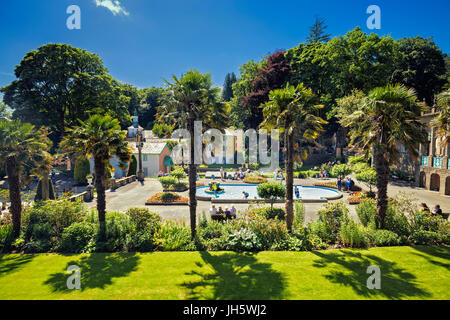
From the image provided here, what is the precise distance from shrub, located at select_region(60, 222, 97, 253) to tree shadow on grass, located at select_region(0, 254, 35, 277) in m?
1.43

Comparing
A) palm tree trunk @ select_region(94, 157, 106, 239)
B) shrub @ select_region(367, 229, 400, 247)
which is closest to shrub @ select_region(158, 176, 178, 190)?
palm tree trunk @ select_region(94, 157, 106, 239)

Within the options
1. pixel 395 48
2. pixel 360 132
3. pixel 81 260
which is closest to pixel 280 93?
pixel 360 132

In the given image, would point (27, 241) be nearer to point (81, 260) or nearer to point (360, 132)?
point (81, 260)

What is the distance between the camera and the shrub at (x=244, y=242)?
39.7 feet

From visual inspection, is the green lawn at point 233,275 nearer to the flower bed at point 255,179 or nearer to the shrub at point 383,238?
the shrub at point 383,238

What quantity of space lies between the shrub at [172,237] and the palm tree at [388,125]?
34.4 feet

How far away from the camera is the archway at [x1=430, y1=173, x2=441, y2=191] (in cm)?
2558

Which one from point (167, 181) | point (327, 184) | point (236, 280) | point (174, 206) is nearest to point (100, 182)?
point (174, 206)

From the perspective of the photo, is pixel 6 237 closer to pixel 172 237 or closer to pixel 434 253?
pixel 172 237

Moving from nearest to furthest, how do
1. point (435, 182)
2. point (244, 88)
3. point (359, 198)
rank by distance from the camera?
1. point (359, 198)
2. point (435, 182)
3. point (244, 88)

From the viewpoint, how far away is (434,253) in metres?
11.1

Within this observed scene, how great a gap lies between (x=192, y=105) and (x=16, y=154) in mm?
10064

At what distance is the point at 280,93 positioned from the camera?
43.3 ft

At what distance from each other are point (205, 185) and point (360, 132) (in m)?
20.7
